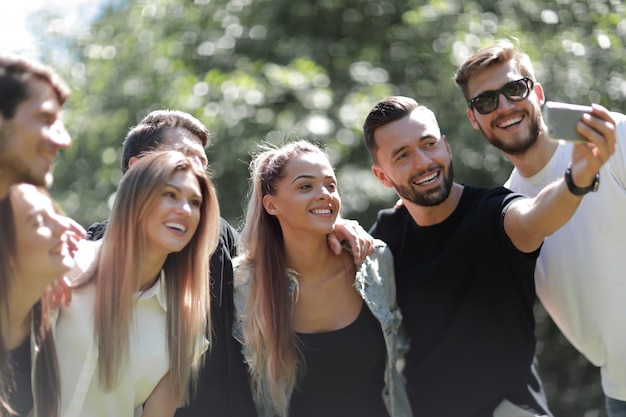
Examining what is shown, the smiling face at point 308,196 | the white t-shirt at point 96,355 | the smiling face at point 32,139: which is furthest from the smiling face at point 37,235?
the smiling face at point 308,196

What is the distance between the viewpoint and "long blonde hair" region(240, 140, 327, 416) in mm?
3498

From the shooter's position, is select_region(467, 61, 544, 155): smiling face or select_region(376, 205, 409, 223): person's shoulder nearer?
select_region(467, 61, 544, 155): smiling face

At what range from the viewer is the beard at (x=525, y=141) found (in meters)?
3.71

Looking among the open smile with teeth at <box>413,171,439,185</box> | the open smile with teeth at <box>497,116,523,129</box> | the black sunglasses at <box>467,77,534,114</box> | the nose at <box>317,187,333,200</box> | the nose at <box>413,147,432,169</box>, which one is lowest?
the nose at <box>317,187,333,200</box>

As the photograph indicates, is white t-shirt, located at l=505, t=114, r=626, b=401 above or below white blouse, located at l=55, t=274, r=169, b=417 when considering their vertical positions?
above

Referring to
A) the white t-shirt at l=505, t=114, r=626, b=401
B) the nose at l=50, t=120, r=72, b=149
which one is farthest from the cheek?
the white t-shirt at l=505, t=114, r=626, b=401

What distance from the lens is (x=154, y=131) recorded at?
377 centimetres

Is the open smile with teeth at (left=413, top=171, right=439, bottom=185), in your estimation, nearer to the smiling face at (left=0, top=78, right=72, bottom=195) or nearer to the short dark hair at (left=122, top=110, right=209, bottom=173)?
the short dark hair at (left=122, top=110, right=209, bottom=173)

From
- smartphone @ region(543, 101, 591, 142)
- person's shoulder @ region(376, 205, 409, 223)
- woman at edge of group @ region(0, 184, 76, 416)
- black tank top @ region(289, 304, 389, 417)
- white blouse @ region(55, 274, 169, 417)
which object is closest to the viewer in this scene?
woman at edge of group @ region(0, 184, 76, 416)

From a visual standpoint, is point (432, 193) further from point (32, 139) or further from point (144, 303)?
point (32, 139)

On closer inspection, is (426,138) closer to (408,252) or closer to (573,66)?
(408,252)

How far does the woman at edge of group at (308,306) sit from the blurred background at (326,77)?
1765 millimetres

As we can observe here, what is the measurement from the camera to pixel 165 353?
10.7 ft

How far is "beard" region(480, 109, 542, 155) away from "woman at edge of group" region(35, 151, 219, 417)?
1.31 m
